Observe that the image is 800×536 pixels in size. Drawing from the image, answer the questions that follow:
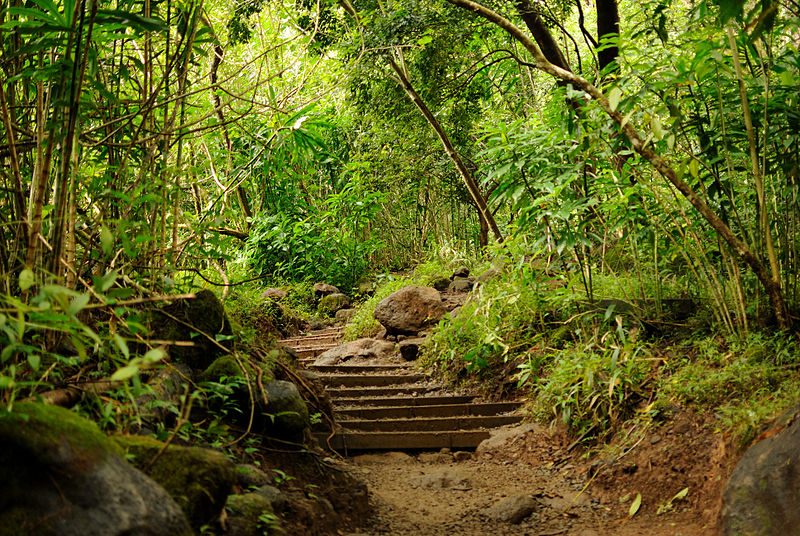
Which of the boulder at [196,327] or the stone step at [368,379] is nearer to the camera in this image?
the boulder at [196,327]

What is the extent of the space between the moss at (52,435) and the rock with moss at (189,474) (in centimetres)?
29

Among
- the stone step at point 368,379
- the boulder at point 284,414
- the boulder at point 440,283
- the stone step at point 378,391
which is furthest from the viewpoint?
the boulder at point 440,283

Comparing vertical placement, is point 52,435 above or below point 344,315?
above

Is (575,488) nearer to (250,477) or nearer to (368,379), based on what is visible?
(250,477)

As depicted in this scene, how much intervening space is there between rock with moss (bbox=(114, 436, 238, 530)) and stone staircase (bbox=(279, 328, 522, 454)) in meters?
1.92

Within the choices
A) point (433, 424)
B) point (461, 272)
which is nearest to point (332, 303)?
point (461, 272)

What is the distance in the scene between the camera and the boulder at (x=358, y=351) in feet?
23.6

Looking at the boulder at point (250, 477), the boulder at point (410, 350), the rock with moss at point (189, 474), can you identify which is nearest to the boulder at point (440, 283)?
the boulder at point (410, 350)

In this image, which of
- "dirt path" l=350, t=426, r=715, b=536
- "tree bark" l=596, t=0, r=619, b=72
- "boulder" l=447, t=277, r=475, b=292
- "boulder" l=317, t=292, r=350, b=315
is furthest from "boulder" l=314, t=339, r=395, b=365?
"tree bark" l=596, t=0, r=619, b=72

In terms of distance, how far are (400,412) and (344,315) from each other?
4.57m

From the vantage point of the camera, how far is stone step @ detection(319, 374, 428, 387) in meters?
6.16

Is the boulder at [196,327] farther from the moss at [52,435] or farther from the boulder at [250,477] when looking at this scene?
the moss at [52,435]

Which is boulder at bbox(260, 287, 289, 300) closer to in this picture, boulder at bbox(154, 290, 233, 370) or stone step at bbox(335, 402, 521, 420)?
stone step at bbox(335, 402, 521, 420)

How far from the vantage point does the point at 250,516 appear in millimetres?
2123
